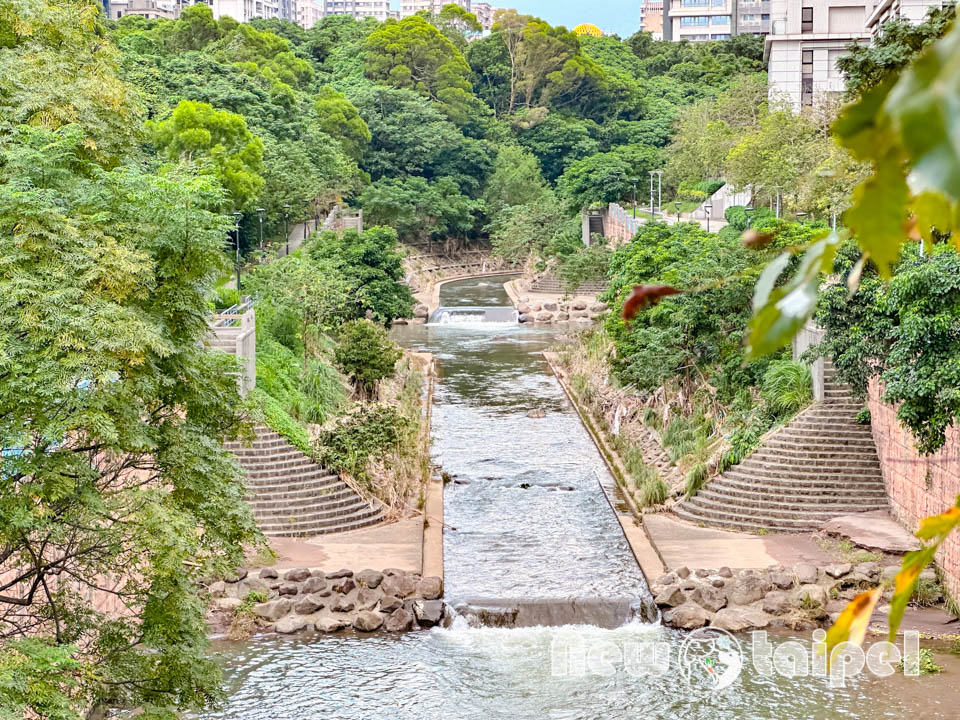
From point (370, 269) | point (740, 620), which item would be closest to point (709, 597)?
point (740, 620)

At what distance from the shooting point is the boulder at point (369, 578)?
22.0 meters

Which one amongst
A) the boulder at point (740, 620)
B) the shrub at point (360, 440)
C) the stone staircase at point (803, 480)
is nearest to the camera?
the boulder at point (740, 620)

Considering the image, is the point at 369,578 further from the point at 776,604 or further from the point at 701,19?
the point at 701,19

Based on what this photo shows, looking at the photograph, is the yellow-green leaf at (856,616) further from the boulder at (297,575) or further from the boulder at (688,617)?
the boulder at (297,575)

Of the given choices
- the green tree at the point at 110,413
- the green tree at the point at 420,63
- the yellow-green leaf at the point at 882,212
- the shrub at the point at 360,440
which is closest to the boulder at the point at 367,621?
the shrub at the point at 360,440

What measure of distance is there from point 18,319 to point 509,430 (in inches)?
1007

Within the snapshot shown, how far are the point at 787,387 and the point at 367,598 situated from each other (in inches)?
458

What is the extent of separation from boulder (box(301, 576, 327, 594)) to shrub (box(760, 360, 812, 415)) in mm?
11679

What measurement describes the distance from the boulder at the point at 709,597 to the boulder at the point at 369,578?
5649mm

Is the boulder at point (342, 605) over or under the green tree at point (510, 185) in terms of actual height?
under

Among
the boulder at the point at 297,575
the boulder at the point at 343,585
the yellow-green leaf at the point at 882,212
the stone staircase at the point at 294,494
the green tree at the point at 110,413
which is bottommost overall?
the boulder at the point at 343,585

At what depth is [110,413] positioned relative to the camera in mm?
11562

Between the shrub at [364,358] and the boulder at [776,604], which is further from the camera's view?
the shrub at [364,358]

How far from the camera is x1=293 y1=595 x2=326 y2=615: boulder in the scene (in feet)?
70.4
